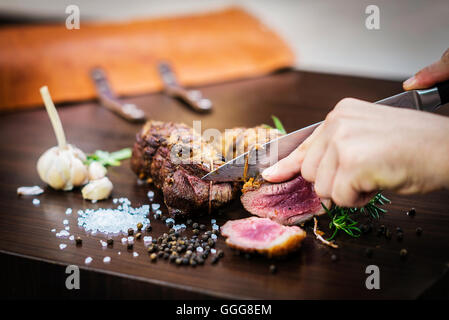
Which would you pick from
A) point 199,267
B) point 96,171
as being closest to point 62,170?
point 96,171

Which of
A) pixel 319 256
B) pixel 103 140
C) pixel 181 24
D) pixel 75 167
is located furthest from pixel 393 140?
pixel 181 24

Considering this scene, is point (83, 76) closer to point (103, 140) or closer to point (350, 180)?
point (103, 140)

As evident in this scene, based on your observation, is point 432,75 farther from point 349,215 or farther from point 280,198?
point 280,198

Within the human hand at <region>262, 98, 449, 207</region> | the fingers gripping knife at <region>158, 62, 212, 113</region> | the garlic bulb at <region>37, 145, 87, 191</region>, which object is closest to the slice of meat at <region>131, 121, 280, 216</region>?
the garlic bulb at <region>37, 145, 87, 191</region>

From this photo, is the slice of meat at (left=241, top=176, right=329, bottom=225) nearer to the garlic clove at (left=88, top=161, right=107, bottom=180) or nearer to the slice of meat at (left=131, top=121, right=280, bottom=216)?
the slice of meat at (left=131, top=121, right=280, bottom=216)

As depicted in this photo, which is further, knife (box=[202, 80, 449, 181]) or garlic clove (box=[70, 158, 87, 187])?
garlic clove (box=[70, 158, 87, 187])

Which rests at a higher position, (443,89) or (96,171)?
(443,89)
